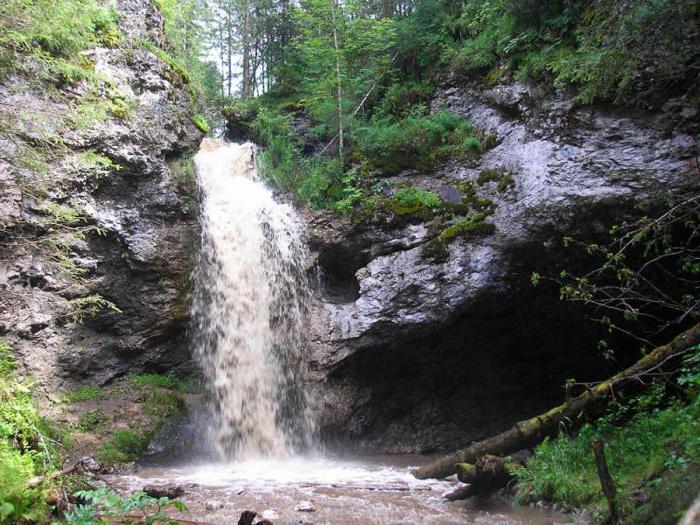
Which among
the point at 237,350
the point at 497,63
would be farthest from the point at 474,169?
the point at 237,350

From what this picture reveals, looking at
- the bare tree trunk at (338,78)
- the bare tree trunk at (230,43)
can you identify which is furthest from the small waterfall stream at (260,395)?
the bare tree trunk at (230,43)

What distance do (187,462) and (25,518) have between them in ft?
16.2

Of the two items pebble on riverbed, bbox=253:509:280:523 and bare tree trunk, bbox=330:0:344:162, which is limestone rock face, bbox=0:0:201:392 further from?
pebble on riverbed, bbox=253:509:280:523

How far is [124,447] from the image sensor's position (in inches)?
330

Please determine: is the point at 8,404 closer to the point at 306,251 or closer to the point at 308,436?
the point at 308,436

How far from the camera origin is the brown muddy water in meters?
A: 5.04

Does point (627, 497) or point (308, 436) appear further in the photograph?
point (308, 436)

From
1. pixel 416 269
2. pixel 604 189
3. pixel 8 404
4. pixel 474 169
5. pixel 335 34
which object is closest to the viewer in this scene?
pixel 8 404

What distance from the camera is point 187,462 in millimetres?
8773

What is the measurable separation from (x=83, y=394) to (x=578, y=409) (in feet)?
27.6

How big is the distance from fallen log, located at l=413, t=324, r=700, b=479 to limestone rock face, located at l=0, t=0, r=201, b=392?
613cm

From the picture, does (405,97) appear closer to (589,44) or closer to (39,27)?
(589,44)

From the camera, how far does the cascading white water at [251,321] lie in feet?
31.2

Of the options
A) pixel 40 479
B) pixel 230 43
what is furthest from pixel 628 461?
pixel 230 43
